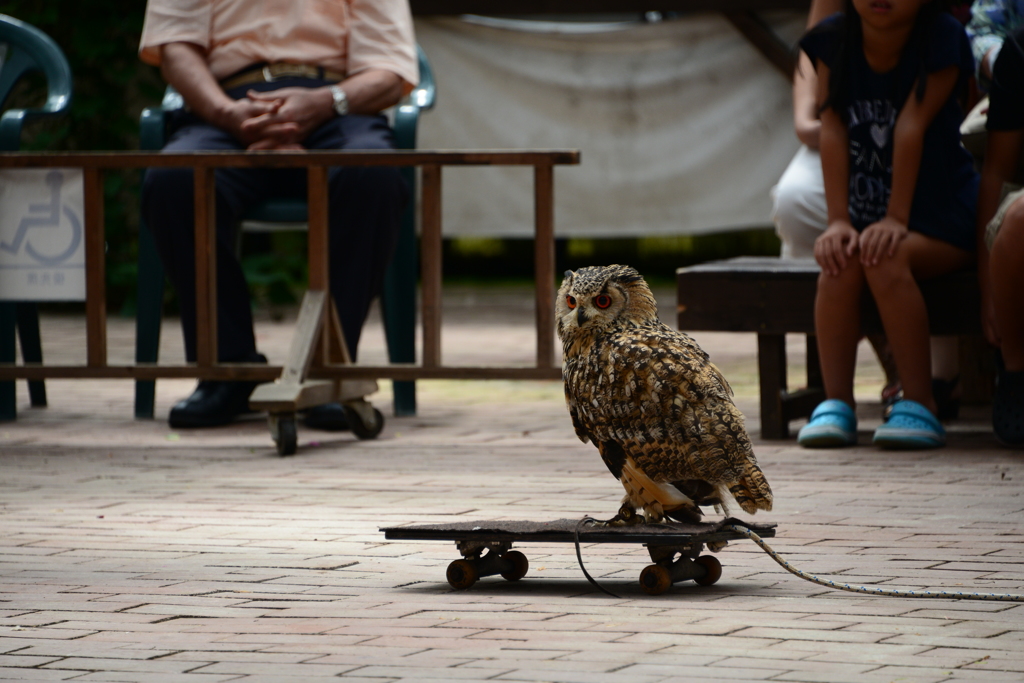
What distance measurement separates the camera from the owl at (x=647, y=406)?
2.61 metres

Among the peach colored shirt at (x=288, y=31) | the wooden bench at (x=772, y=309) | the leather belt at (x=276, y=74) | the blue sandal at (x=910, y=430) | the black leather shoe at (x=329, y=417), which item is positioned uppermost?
the peach colored shirt at (x=288, y=31)

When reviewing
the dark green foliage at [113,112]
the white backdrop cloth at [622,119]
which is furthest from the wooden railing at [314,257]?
the white backdrop cloth at [622,119]

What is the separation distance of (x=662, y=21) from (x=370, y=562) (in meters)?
6.85

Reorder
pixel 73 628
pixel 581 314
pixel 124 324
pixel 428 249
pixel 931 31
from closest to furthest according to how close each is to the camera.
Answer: pixel 73 628, pixel 581 314, pixel 931 31, pixel 428 249, pixel 124 324

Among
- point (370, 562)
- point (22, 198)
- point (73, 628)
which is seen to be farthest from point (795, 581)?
point (22, 198)

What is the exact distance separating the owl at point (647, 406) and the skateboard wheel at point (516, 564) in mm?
181

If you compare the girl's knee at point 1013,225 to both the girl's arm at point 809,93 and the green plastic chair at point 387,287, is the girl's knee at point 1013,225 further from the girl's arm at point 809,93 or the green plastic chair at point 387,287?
the green plastic chair at point 387,287

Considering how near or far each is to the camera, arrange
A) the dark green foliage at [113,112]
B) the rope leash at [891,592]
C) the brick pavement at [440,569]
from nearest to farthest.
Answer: the brick pavement at [440,569] → the rope leash at [891,592] → the dark green foliage at [113,112]

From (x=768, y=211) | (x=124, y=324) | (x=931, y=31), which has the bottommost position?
(x=124, y=324)

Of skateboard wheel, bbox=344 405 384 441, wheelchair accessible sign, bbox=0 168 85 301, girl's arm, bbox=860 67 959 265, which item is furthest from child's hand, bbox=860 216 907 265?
wheelchair accessible sign, bbox=0 168 85 301

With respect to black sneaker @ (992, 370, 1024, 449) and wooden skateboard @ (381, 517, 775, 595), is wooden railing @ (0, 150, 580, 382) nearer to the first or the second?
black sneaker @ (992, 370, 1024, 449)

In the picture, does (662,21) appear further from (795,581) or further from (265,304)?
(795,581)

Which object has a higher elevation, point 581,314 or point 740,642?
point 581,314

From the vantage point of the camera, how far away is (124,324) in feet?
29.0
